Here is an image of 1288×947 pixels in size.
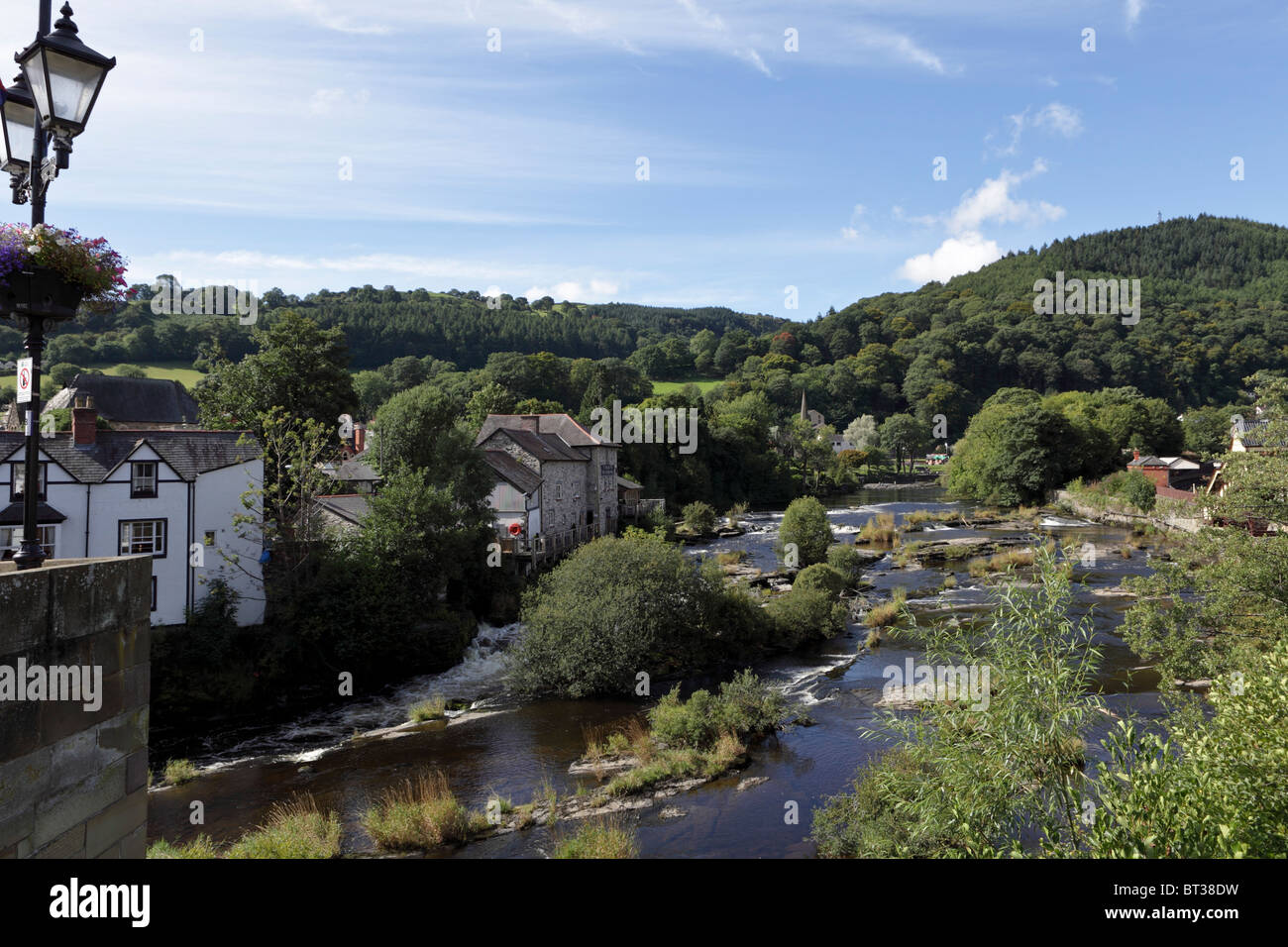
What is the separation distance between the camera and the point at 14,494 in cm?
2350

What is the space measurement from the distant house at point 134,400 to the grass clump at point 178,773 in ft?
91.9

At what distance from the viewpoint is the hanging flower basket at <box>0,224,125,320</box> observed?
5082 millimetres

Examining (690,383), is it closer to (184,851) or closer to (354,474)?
(354,474)

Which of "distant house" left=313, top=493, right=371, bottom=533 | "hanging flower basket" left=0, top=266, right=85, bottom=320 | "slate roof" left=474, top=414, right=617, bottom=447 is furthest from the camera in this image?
"slate roof" left=474, top=414, right=617, bottom=447

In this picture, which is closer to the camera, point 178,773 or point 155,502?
point 178,773

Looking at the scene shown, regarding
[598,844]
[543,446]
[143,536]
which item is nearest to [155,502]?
[143,536]

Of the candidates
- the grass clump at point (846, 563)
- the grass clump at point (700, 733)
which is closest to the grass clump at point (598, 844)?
the grass clump at point (700, 733)

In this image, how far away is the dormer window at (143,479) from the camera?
24328 mm

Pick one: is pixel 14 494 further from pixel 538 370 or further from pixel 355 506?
pixel 538 370

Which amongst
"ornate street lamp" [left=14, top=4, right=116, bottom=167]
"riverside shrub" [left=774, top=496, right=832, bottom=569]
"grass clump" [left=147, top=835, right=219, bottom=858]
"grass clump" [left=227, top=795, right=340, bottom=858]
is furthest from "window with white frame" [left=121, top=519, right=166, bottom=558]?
"riverside shrub" [left=774, top=496, right=832, bottom=569]

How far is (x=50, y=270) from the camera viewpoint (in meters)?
5.21

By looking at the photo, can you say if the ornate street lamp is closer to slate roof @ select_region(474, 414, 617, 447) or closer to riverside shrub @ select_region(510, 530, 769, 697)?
riverside shrub @ select_region(510, 530, 769, 697)

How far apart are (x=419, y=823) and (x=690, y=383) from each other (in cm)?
12329

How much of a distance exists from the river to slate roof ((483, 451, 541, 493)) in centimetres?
1161
